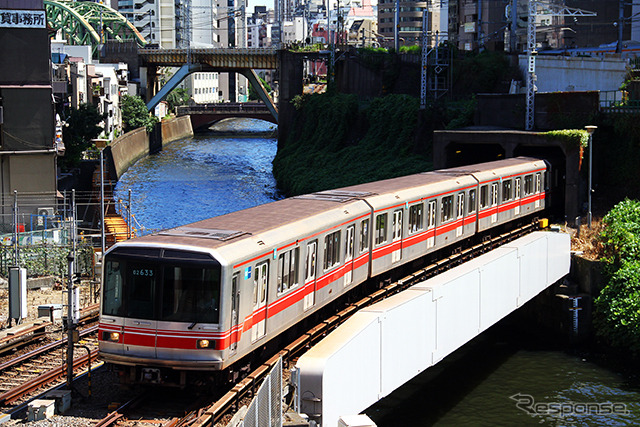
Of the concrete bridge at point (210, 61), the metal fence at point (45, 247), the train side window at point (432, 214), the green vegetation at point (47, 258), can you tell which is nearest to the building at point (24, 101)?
the metal fence at point (45, 247)

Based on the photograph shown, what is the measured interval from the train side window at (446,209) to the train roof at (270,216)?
549 millimetres

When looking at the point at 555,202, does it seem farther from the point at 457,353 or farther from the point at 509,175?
the point at 457,353

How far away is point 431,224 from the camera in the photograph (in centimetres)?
2288

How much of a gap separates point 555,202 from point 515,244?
11909 millimetres

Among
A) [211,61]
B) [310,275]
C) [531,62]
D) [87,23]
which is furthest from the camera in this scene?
[87,23]

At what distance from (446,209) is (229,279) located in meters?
12.0

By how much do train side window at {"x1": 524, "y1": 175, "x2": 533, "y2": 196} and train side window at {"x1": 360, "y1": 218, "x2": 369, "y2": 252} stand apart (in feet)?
37.3

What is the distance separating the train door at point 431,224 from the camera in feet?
74.2

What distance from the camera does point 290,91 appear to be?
219ft

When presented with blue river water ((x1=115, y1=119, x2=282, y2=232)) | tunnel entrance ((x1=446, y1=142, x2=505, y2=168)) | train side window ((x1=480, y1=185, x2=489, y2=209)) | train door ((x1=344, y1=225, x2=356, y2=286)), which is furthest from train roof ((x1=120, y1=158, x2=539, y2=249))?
blue river water ((x1=115, y1=119, x2=282, y2=232))

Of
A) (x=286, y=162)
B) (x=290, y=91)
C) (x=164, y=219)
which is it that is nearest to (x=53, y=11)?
(x=290, y=91)

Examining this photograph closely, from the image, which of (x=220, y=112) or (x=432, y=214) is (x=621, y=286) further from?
(x=220, y=112)

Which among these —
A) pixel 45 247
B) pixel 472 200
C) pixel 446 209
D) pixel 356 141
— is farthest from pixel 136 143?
pixel 446 209

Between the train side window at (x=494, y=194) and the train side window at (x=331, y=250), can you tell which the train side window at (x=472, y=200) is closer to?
the train side window at (x=494, y=194)
